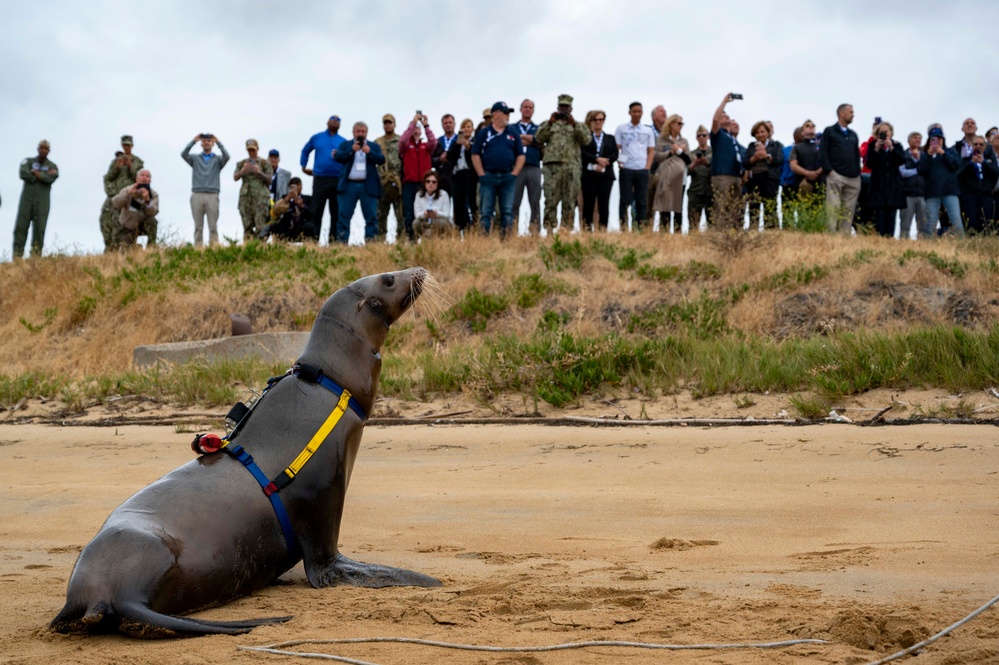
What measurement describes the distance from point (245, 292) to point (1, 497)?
907cm

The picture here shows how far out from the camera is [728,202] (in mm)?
A: 16328

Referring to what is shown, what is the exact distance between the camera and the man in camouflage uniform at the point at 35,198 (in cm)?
1889

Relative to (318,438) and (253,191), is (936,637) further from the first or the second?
(253,191)

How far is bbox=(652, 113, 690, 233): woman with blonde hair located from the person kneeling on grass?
131 inches

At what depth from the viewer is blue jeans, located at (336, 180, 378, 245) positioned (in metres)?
16.9

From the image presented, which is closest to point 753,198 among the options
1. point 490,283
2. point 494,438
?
point 490,283

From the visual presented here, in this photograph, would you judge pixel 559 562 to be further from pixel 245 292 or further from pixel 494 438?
pixel 245 292

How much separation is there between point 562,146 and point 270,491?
11986 mm

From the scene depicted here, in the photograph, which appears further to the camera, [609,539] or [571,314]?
[571,314]

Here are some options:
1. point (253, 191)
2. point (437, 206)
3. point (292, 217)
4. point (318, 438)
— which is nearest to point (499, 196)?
point (437, 206)

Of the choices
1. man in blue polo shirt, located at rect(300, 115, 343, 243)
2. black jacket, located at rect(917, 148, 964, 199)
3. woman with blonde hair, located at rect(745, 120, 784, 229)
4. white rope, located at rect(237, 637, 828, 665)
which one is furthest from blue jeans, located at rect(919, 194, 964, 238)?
white rope, located at rect(237, 637, 828, 665)

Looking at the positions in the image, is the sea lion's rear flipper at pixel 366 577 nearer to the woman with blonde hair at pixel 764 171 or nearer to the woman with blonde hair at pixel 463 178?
the woman with blonde hair at pixel 463 178

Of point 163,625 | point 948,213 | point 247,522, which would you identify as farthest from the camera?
point 948,213

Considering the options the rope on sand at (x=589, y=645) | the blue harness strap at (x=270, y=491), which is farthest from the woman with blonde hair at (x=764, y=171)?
the rope on sand at (x=589, y=645)
